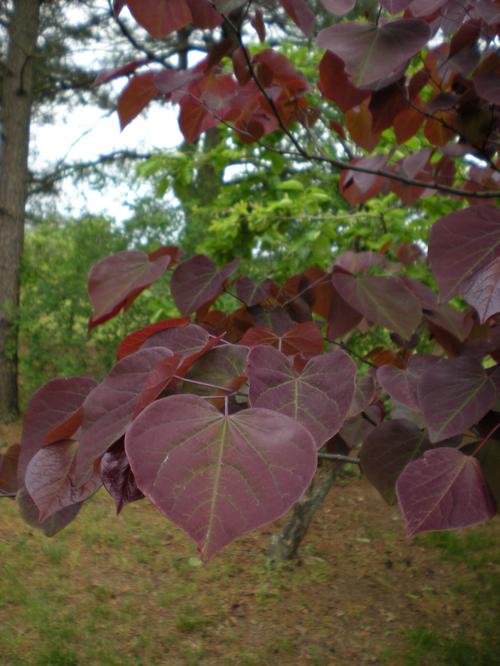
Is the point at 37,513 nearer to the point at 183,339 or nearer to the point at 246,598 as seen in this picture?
the point at 183,339

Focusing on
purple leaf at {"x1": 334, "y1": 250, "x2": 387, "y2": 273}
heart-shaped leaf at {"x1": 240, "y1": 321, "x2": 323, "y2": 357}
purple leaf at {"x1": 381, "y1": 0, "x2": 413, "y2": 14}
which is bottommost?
heart-shaped leaf at {"x1": 240, "y1": 321, "x2": 323, "y2": 357}

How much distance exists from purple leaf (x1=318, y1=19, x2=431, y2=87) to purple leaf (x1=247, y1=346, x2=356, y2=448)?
0.33m

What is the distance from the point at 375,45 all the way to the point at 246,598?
9.45 feet

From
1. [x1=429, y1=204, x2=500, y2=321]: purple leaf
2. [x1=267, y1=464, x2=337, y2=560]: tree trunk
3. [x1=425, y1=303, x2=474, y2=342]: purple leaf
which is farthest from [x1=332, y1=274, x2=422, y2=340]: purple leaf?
[x1=267, y1=464, x2=337, y2=560]: tree trunk

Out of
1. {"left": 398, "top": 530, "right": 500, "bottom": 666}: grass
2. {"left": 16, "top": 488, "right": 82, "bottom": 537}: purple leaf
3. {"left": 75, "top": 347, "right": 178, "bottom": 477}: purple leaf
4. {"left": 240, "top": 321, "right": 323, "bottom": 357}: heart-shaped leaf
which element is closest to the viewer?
{"left": 75, "top": 347, "right": 178, "bottom": 477}: purple leaf

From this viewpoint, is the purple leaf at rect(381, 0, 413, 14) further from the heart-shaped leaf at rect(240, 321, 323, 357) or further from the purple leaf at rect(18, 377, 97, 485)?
the purple leaf at rect(18, 377, 97, 485)

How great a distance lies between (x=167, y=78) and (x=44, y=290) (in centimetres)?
570

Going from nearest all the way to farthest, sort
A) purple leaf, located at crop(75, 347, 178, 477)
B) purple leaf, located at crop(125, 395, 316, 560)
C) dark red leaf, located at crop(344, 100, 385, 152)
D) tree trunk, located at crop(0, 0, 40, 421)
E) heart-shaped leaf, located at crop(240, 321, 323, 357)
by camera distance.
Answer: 1. purple leaf, located at crop(125, 395, 316, 560)
2. purple leaf, located at crop(75, 347, 178, 477)
3. heart-shaped leaf, located at crop(240, 321, 323, 357)
4. dark red leaf, located at crop(344, 100, 385, 152)
5. tree trunk, located at crop(0, 0, 40, 421)

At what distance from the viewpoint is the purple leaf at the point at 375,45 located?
0.78 metres

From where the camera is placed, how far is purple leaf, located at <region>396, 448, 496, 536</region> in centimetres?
59

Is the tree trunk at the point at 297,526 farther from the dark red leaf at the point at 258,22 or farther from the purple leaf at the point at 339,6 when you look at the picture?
the purple leaf at the point at 339,6

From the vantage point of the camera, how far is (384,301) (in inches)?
40.3

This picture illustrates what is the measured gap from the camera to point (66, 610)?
3.11 m

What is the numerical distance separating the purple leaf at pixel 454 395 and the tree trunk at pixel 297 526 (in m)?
2.61
